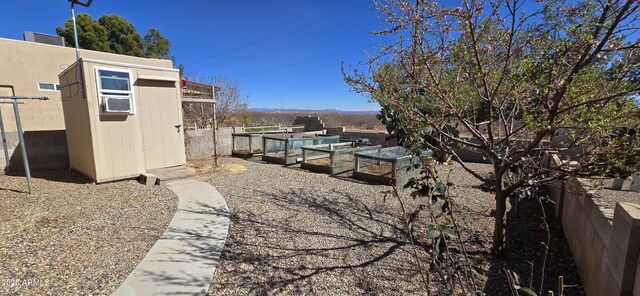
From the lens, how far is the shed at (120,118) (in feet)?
16.2

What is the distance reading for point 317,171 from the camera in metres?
7.14

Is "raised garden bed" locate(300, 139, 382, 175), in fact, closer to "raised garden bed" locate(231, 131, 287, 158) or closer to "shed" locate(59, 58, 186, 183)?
"raised garden bed" locate(231, 131, 287, 158)

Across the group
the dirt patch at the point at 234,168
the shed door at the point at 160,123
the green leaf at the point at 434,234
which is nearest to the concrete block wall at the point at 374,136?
the dirt patch at the point at 234,168

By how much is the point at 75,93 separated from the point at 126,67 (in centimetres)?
104

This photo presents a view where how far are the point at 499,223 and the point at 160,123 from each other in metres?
6.07

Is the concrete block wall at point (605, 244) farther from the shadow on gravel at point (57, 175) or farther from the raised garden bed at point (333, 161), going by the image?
the shadow on gravel at point (57, 175)

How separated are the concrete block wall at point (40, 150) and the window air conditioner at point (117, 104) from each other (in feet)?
8.35

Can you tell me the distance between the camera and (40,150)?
20.1 ft

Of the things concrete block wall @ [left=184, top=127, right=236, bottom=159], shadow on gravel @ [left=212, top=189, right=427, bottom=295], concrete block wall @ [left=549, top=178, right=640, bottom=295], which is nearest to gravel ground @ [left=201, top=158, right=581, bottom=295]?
shadow on gravel @ [left=212, top=189, right=427, bottom=295]

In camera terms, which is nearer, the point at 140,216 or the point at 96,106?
the point at 140,216

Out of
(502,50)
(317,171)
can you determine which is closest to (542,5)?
(502,50)

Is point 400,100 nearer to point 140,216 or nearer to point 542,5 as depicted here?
point 542,5

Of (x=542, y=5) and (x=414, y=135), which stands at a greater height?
(x=542, y=5)

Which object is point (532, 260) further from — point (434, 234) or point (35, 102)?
point (35, 102)
